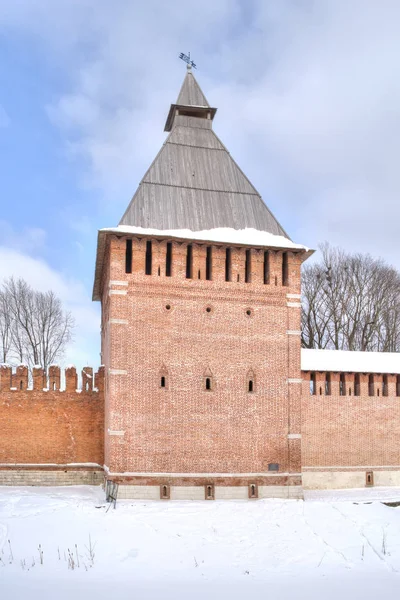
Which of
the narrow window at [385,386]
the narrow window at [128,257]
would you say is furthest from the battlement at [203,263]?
the narrow window at [385,386]

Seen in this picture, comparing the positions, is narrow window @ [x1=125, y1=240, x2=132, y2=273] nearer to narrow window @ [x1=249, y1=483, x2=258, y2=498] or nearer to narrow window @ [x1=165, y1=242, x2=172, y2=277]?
narrow window @ [x1=165, y1=242, x2=172, y2=277]

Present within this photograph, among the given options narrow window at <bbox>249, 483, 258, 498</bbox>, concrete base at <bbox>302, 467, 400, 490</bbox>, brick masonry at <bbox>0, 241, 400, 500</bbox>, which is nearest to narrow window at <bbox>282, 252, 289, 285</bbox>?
brick masonry at <bbox>0, 241, 400, 500</bbox>

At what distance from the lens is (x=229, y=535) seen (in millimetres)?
13539

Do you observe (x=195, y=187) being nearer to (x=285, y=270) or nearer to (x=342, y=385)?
(x=285, y=270)

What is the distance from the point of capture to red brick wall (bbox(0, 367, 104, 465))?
1920cm

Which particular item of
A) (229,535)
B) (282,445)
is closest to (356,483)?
(282,445)

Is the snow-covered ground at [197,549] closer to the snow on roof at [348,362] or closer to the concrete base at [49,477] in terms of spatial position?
the concrete base at [49,477]

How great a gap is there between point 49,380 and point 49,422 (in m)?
1.23

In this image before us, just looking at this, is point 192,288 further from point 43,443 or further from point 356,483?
point 356,483

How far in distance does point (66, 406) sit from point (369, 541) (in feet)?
32.2

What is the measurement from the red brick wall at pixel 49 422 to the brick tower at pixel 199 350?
4.04 ft

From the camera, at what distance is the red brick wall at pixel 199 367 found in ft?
56.4

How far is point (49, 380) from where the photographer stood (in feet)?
Result: 64.5

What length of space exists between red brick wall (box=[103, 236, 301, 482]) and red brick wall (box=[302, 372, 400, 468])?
6.17 feet
